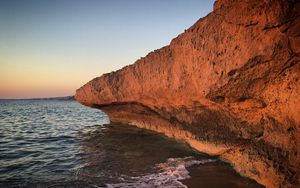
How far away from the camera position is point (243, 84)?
5.53 metres

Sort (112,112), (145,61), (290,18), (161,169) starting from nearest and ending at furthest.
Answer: (290,18) < (161,169) < (145,61) < (112,112)

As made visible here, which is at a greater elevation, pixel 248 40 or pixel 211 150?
pixel 248 40

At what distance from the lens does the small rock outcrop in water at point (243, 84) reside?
4754 mm

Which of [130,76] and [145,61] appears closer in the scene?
[145,61]

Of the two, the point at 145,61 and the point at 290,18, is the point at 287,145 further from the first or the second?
the point at 145,61

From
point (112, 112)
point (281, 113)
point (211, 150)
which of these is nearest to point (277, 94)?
point (281, 113)

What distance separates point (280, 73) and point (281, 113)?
79 cm

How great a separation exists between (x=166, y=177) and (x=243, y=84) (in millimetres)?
3069

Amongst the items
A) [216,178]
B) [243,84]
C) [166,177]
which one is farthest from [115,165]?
[243,84]

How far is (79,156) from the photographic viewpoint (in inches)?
371

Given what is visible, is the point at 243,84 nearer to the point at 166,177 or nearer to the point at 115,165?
the point at 166,177

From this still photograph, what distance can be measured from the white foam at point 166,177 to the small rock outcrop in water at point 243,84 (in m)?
1.13

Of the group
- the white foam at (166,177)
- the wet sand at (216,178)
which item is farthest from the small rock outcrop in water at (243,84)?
the white foam at (166,177)

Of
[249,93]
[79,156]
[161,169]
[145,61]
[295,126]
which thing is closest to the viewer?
[295,126]
